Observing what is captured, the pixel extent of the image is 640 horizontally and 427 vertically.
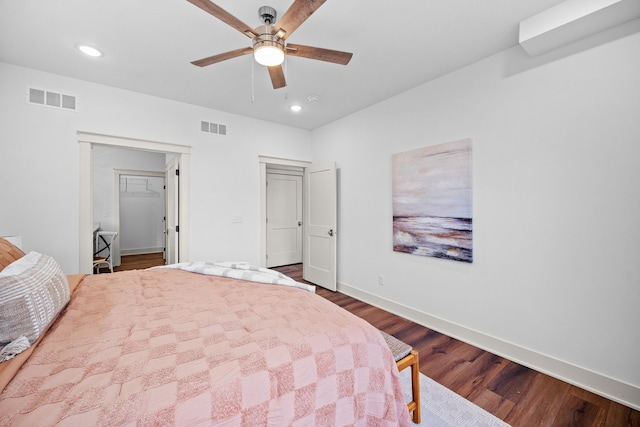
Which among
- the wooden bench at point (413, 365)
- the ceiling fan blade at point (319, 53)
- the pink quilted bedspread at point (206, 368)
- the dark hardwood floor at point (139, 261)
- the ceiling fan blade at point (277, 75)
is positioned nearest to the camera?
the pink quilted bedspread at point (206, 368)

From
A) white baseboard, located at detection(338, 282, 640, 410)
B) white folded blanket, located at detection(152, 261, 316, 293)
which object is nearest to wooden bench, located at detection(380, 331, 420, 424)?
white folded blanket, located at detection(152, 261, 316, 293)

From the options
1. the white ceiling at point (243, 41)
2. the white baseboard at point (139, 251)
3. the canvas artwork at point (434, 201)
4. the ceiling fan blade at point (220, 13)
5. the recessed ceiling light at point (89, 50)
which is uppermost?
the white ceiling at point (243, 41)

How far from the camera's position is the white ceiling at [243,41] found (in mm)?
1797

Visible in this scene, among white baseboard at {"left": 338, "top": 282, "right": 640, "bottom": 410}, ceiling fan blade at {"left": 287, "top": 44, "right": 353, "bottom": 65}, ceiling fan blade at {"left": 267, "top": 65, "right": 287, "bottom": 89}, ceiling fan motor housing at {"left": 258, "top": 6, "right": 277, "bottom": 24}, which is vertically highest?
ceiling fan motor housing at {"left": 258, "top": 6, "right": 277, "bottom": 24}

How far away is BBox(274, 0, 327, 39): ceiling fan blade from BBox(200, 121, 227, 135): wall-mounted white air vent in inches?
92.3

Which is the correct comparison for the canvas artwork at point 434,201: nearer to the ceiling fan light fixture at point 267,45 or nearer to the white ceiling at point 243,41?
the white ceiling at point 243,41

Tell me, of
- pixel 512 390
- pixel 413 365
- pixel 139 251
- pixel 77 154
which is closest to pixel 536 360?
pixel 512 390

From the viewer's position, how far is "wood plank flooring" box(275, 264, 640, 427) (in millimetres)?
1640

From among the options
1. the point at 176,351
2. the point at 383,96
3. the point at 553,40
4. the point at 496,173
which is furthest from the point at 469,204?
the point at 176,351

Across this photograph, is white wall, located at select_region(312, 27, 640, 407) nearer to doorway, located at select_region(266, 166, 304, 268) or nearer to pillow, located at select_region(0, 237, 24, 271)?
doorway, located at select_region(266, 166, 304, 268)

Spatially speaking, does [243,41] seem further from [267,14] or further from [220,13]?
[220,13]

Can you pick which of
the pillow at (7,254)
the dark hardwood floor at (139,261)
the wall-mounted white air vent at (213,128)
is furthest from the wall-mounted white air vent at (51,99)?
the dark hardwood floor at (139,261)

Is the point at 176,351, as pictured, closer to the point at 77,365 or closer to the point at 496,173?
the point at 77,365

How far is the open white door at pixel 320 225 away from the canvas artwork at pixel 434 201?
43.0 inches
